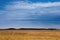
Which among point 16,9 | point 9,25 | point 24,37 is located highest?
point 16,9

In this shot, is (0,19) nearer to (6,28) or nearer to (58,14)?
(6,28)

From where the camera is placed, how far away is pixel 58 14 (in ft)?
3.20

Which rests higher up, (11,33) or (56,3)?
(56,3)

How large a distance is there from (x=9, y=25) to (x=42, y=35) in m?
0.33

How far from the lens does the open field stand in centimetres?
94

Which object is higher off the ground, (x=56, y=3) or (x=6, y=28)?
(x=56, y=3)

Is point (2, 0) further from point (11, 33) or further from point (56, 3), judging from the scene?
point (56, 3)

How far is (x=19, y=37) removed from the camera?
0.96m

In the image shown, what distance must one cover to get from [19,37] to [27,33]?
3.3 inches

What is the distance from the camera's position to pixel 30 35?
0.95 metres

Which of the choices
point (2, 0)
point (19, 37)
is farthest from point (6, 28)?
point (2, 0)

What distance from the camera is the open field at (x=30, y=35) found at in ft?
3.08

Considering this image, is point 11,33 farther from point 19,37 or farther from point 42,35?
point 42,35

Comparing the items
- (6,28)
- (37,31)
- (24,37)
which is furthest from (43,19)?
(6,28)
